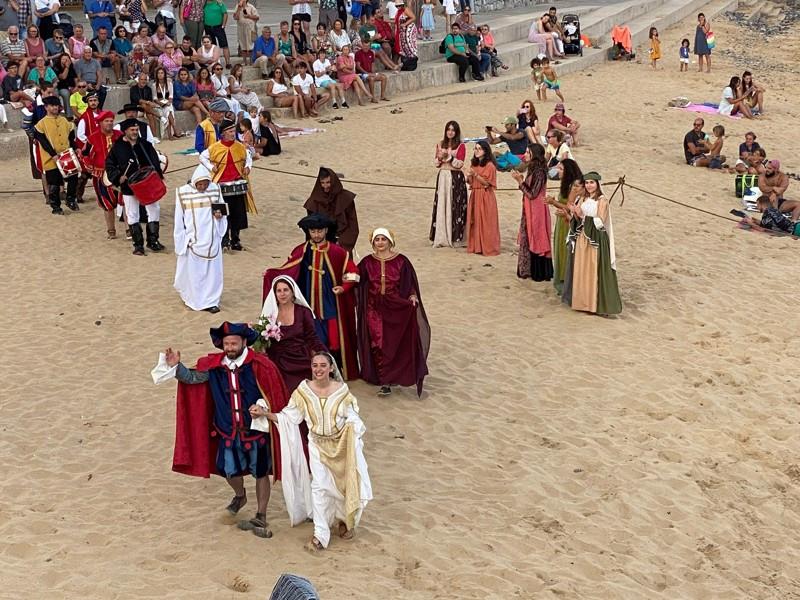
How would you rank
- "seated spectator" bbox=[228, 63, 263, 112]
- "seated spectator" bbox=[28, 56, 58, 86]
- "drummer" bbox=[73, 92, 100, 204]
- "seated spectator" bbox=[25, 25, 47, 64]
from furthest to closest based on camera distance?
"seated spectator" bbox=[228, 63, 263, 112] < "seated spectator" bbox=[25, 25, 47, 64] < "seated spectator" bbox=[28, 56, 58, 86] < "drummer" bbox=[73, 92, 100, 204]

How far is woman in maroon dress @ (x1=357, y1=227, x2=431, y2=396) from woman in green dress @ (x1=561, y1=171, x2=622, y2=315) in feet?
8.37

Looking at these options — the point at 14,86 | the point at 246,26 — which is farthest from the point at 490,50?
the point at 14,86

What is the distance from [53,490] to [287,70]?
50.7ft

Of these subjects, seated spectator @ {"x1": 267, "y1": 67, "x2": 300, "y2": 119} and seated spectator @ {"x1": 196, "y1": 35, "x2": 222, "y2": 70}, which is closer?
seated spectator @ {"x1": 196, "y1": 35, "x2": 222, "y2": 70}

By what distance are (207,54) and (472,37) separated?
7840 millimetres

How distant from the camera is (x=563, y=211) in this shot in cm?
1180

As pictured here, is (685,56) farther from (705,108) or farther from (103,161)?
(103,161)

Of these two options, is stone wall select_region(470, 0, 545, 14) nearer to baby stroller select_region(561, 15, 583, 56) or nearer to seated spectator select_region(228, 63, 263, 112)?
baby stroller select_region(561, 15, 583, 56)

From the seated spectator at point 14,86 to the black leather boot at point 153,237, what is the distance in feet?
19.0

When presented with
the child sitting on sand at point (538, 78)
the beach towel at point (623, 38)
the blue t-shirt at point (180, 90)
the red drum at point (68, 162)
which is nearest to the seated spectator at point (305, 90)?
the blue t-shirt at point (180, 90)

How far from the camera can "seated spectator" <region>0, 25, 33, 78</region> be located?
726 inches

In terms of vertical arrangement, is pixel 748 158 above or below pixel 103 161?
below

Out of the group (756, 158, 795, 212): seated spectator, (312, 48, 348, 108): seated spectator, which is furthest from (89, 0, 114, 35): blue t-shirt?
(756, 158, 795, 212): seated spectator

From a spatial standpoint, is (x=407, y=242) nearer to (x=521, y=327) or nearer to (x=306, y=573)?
(x=521, y=327)
